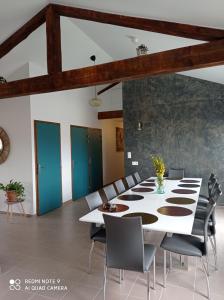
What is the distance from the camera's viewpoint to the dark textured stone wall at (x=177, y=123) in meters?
5.27

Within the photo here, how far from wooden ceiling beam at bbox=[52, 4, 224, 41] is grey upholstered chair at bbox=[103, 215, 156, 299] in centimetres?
209

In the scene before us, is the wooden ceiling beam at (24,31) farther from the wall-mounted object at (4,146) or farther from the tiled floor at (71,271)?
the tiled floor at (71,271)

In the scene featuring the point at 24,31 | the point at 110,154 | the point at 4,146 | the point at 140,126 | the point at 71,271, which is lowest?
the point at 71,271

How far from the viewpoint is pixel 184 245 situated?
2.33 meters

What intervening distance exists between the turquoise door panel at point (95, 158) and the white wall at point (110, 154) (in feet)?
1.06

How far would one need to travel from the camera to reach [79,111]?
6.38 m

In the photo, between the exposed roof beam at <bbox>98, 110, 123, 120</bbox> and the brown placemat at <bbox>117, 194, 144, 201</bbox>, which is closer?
the brown placemat at <bbox>117, 194, 144, 201</bbox>

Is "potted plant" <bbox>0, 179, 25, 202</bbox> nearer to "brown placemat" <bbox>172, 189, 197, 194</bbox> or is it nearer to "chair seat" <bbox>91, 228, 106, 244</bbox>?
"chair seat" <bbox>91, 228, 106, 244</bbox>

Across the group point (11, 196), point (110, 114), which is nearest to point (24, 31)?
point (11, 196)

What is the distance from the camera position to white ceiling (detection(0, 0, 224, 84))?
7.48 ft

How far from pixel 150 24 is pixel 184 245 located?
2.51m

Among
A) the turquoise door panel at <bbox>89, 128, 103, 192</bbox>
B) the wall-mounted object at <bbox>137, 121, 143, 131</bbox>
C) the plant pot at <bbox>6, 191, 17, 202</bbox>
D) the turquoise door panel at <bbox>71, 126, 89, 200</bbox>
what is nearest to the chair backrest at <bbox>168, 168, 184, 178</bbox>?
the wall-mounted object at <bbox>137, 121, 143, 131</bbox>

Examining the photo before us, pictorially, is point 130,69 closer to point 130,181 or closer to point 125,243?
point 125,243

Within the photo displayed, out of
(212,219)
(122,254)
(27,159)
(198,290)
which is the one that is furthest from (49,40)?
(198,290)
